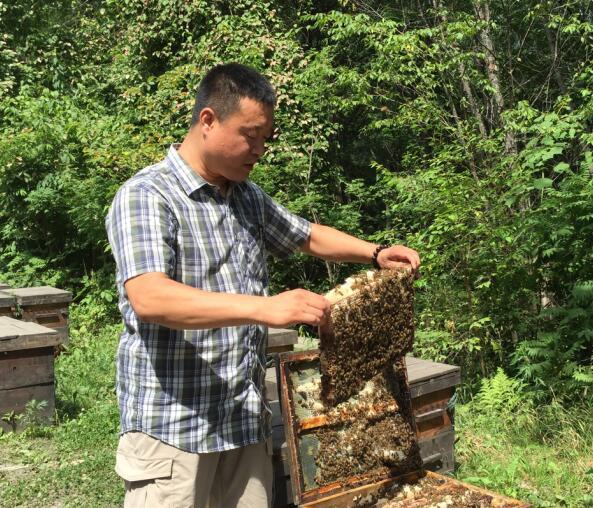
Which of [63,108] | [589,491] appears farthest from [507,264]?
[63,108]

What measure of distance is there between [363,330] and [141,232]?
0.90 m

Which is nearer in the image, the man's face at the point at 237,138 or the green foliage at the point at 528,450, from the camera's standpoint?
the man's face at the point at 237,138

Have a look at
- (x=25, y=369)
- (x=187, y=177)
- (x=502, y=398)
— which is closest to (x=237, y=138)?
(x=187, y=177)

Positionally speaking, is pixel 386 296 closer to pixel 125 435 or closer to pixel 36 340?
pixel 125 435

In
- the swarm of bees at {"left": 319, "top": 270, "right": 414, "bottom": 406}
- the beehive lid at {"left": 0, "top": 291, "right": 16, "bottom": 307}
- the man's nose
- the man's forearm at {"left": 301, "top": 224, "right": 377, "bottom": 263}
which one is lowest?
the beehive lid at {"left": 0, "top": 291, "right": 16, "bottom": 307}

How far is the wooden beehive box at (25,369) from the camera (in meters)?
5.51

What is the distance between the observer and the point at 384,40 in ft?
28.2

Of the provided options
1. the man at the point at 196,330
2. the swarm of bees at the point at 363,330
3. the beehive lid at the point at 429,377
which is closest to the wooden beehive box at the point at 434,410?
the beehive lid at the point at 429,377

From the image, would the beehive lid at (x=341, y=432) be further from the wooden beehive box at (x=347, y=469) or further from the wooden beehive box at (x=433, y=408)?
the wooden beehive box at (x=433, y=408)

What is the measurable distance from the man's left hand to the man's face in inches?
29.2

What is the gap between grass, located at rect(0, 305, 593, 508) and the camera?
4406 millimetres

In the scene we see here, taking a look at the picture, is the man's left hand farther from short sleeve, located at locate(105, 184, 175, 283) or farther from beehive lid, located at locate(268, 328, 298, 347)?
beehive lid, located at locate(268, 328, 298, 347)

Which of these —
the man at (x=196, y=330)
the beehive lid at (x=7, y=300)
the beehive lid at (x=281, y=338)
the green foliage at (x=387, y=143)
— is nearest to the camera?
the man at (x=196, y=330)

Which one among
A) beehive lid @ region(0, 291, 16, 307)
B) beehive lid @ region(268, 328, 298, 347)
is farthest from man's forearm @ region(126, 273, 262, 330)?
beehive lid @ region(0, 291, 16, 307)
